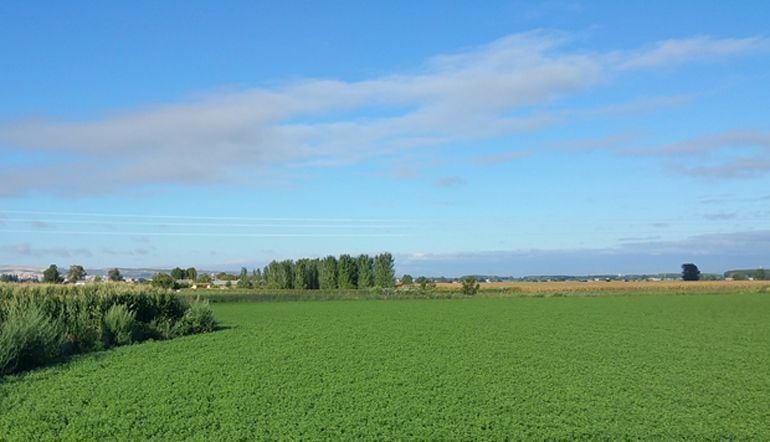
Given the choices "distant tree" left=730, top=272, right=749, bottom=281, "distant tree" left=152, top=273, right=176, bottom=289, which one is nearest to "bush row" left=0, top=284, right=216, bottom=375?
"distant tree" left=152, top=273, right=176, bottom=289

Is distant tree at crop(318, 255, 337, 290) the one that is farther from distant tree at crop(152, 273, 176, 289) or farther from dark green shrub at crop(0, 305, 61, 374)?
dark green shrub at crop(0, 305, 61, 374)

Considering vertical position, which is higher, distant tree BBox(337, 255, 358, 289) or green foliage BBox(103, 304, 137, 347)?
distant tree BBox(337, 255, 358, 289)

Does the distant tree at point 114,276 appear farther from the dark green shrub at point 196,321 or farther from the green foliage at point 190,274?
the green foliage at point 190,274

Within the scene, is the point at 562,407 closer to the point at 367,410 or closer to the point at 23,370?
the point at 367,410

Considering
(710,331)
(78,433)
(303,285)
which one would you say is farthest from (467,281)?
(78,433)

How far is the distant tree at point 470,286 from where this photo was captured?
68681mm

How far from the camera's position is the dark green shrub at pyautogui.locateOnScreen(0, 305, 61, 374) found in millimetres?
14828

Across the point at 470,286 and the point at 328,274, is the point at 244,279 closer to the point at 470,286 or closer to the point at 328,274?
the point at 328,274

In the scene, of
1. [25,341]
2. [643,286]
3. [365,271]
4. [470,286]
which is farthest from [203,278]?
[25,341]

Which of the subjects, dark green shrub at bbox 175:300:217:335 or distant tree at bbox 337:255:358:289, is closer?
dark green shrub at bbox 175:300:217:335

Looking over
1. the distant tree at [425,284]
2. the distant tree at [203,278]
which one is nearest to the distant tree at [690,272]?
the distant tree at [425,284]

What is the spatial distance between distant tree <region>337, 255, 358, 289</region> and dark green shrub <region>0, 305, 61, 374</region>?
84123 mm

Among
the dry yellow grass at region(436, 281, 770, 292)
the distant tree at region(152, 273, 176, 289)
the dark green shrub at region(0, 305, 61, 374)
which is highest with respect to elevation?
the distant tree at region(152, 273, 176, 289)

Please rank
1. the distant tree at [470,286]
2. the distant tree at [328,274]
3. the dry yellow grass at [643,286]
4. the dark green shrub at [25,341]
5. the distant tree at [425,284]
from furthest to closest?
the distant tree at [328,274]
the distant tree at [425,284]
the distant tree at [470,286]
the dry yellow grass at [643,286]
the dark green shrub at [25,341]
